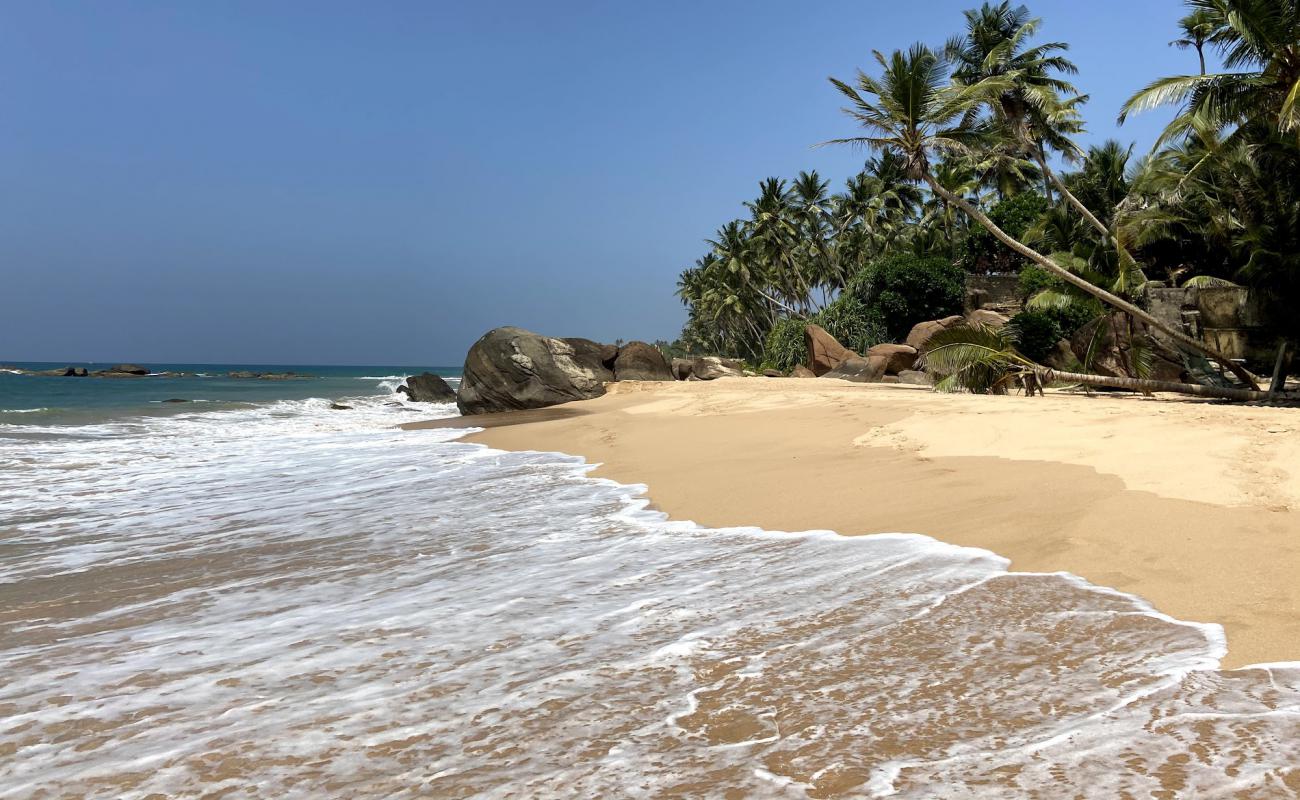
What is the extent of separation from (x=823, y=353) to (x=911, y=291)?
20.8 feet

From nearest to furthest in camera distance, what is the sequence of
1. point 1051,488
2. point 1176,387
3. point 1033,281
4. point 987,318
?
point 1051,488 → point 1176,387 → point 1033,281 → point 987,318

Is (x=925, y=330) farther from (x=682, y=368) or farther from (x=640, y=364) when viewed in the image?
(x=640, y=364)

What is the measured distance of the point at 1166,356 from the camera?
55.6ft

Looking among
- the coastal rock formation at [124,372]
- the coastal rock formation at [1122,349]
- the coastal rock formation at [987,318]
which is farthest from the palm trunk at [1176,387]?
the coastal rock formation at [124,372]

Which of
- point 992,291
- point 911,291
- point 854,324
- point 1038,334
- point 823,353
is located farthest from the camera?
point 854,324

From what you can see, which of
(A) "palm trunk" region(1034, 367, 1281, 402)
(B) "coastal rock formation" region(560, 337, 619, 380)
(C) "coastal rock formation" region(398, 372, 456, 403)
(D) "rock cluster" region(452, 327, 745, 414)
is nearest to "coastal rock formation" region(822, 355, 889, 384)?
(B) "coastal rock formation" region(560, 337, 619, 380)

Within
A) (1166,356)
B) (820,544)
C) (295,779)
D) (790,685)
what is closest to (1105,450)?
(820,544)

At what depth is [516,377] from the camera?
20234mm

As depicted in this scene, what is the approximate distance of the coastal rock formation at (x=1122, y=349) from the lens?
16312mm

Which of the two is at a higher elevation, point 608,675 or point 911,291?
point 911,291

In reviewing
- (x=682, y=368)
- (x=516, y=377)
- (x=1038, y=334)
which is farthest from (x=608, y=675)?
(x=682, y=368)

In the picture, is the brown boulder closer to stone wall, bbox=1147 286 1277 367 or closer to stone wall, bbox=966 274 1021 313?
stone wall, bbox=966 274 1021 313

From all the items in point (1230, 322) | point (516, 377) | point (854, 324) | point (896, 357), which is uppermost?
point (854, 324)

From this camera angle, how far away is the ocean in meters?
2.10
